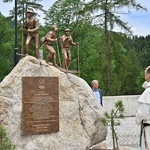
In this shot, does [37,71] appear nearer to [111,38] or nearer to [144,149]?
[144,149]

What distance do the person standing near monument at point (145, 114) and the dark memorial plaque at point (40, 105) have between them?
108 inches

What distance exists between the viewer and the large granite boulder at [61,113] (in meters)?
7.78

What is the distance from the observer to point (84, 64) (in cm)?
3058

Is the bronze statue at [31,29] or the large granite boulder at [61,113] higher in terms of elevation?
the bronze statue at [31,29]

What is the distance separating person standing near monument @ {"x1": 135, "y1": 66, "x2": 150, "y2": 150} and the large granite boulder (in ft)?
9.22

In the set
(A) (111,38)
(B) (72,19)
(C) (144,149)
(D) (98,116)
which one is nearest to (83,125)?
(D) (98,116)

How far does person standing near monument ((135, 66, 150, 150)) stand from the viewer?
18.3 ft

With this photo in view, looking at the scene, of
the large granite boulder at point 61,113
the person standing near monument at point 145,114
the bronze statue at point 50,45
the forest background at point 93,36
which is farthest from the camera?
the forest background at point 93,36

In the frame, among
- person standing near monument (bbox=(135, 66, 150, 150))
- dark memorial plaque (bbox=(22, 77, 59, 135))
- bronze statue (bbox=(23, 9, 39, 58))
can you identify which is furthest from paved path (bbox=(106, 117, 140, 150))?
person standing near monument (bbox=(135, 66, 150, 150))

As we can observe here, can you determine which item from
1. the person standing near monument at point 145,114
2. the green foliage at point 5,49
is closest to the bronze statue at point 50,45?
the person standing near monument at point 145,114

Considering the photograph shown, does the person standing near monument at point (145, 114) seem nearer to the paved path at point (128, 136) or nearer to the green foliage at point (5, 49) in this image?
the paved path at point (128, 136)

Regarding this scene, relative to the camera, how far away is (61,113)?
848cm

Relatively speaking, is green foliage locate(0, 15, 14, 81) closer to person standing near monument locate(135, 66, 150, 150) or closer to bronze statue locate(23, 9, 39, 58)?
bronze statue locate(23, 9, 39, 58)

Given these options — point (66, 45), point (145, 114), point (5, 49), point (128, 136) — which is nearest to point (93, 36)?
point (5, 49)
